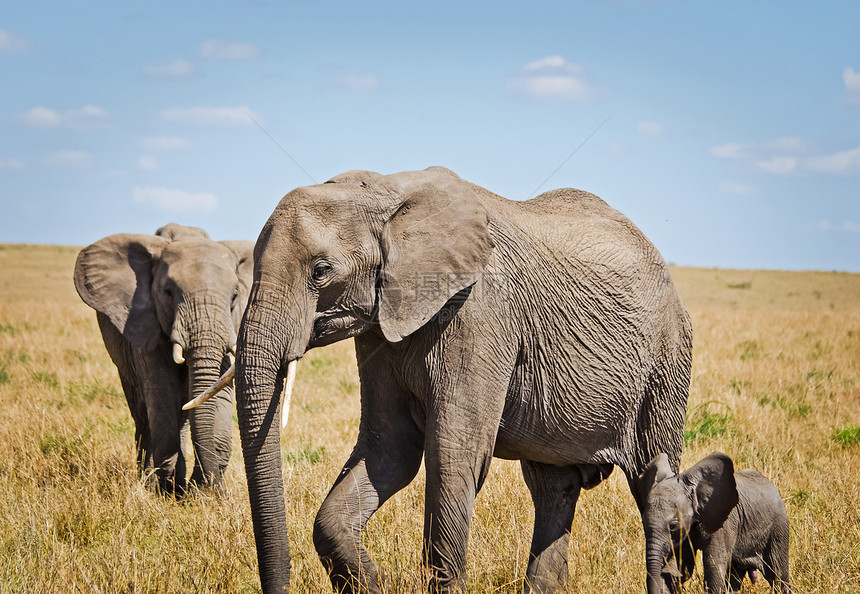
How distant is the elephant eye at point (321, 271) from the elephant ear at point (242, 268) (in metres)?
4.26

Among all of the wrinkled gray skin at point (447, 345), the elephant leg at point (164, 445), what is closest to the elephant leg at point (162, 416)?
the elephant leg at point (164, 445)

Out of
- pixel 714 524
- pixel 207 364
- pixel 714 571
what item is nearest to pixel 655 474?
pixel 714 524

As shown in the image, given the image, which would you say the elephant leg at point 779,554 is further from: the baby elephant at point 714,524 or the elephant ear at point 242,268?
the elephant ear at point 242,268

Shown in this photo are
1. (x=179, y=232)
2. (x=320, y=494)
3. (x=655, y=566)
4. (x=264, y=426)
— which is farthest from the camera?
(x=179, y=232)

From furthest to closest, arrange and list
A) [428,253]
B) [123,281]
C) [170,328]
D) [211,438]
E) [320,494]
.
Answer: [123,281] → [170,328] → [211,438] → [320,494] → [428,253]

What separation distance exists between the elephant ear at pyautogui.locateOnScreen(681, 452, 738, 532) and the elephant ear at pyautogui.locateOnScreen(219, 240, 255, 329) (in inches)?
192

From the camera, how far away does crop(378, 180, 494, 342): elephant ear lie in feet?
13.8

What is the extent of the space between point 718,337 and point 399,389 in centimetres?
1368

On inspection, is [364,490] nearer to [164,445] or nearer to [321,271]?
[321,271]

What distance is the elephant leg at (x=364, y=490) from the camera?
14.5 feet

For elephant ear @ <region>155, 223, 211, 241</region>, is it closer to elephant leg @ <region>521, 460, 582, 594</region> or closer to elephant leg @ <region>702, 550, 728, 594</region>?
elephant leg @ <region>521, 460, 582, 594</region>

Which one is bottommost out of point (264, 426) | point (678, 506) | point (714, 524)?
point (714, 524)

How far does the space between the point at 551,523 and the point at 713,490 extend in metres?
1.19

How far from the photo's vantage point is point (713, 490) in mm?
4566
